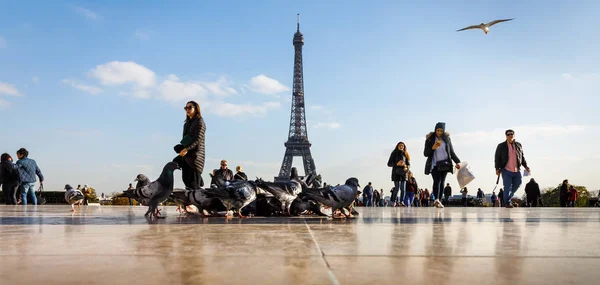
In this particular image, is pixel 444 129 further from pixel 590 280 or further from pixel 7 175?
pixel 7 175

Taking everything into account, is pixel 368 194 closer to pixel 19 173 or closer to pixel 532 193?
pixel 532 193

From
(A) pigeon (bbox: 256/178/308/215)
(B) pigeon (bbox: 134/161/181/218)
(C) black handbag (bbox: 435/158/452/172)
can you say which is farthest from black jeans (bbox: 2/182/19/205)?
(C) black handbag (bbox: 435/158/452/172)

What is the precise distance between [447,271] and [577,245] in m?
1.58

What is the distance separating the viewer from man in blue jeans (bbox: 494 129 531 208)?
1117cm

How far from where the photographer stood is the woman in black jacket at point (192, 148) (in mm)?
7680

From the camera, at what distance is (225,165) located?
1048cm

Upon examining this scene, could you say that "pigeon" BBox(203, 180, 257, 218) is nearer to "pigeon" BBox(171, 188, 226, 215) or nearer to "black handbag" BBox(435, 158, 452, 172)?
"pigeon" BBox(171, 188, 226, 215)

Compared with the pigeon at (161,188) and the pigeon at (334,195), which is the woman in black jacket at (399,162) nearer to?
the pigeon at (334,195)

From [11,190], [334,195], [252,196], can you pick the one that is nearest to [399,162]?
[334,195]

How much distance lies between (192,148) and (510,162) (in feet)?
23.7

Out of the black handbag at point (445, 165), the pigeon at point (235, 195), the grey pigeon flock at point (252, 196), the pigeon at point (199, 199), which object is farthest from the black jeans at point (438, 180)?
the pigeon at point (235, 195)

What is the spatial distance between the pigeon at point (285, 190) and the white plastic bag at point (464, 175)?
20.0ft

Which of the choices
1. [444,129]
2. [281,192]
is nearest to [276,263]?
[281,192]

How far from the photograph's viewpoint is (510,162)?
36.7ft
